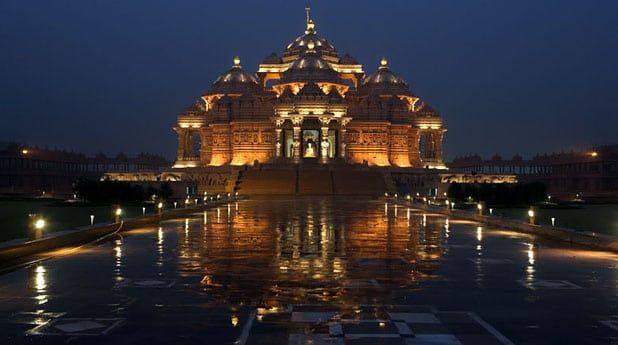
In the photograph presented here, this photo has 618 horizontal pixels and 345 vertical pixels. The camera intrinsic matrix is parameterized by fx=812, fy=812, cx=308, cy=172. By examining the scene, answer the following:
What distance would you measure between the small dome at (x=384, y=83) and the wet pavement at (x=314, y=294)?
250ft

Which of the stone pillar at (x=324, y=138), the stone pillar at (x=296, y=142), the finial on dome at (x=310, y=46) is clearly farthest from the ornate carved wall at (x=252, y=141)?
the finial on dome at (x=310, y=46)

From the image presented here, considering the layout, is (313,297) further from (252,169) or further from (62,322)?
(252,169)

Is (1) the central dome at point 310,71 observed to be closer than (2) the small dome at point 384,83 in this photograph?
Yes

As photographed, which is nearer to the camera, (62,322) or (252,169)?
(62,322)

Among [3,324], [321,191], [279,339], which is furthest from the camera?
[321,191]

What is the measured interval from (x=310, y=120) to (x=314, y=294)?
76364mm

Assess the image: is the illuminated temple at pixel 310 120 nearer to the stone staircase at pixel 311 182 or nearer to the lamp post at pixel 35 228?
the stone staircase at pixel 311 182

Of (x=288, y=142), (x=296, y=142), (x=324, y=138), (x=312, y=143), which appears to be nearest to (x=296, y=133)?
(x=296, y=142)

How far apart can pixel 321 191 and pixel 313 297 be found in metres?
55.2

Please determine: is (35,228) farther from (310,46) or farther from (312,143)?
(310,46)

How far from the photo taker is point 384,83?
9819 centimetres

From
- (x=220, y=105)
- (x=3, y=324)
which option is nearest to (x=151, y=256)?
(x=3, y=324)

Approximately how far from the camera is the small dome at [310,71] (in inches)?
3597

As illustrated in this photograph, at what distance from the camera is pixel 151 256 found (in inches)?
722
